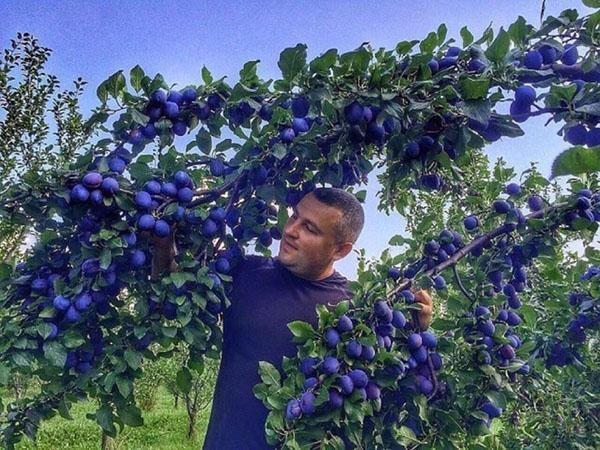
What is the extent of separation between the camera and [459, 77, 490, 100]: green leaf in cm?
146

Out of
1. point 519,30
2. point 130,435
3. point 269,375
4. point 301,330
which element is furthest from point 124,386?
point 130,435

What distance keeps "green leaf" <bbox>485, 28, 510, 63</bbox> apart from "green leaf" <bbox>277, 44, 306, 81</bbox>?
0.47m

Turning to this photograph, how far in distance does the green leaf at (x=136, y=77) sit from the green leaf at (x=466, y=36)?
91 cm

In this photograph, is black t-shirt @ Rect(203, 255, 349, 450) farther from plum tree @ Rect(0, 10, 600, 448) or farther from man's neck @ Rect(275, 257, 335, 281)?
plum tree @ Rect(0, 10, 600, 448)

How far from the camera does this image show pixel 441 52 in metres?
1.74

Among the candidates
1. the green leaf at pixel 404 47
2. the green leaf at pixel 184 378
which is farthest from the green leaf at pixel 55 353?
the green leaf at pixel 404 47

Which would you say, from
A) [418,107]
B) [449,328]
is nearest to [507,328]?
[449,328]

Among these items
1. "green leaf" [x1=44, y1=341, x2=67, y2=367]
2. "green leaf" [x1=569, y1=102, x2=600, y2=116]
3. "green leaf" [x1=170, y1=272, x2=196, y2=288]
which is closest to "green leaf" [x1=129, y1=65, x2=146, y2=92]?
"green leaf" [x1=170, y1=272, x2=196, y2=288]

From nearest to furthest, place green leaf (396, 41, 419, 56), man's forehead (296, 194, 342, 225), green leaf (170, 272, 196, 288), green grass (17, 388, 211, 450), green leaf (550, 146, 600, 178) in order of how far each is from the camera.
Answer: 1. green leaf (550, 146, 600, 178)
2. green leaf (396, 41, 419, 56)
3. green leaf (170, 272, 196, 288)
4. man's forehead (296, 194, 342, 225)
5. green grass (17, 388, 211, 450)

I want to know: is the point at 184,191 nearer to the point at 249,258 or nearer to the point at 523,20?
the point at 249,258

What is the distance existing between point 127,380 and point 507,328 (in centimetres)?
115

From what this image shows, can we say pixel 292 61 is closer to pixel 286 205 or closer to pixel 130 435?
pixel 286 205

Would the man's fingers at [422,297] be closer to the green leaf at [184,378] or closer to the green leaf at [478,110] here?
the green leaf at [478,110]

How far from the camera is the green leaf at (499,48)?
1.50 meters
